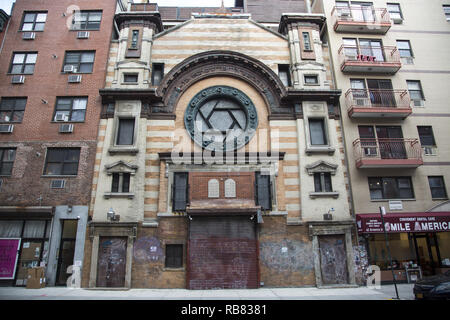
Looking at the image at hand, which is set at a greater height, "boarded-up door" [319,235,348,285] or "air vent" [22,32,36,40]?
"air vent" [22,32,36,40]

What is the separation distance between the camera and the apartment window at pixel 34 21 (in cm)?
2056

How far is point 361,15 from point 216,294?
907 inches

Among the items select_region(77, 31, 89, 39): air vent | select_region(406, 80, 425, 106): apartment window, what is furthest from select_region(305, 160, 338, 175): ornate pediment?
select_region(77, 31, 89, 39): air vent

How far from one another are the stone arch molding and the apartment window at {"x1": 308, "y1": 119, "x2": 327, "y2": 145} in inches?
86.0

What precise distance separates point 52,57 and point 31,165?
8201 mm

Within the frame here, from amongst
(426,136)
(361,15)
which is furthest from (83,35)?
(426,136)

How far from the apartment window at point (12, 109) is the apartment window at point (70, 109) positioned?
8.14ft

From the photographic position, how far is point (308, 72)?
1945cm

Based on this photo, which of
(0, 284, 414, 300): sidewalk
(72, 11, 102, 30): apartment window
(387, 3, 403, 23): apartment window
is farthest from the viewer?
(387, 3, 403, 23): apartment window

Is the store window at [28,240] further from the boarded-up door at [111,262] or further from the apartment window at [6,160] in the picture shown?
the boarded-up door at [111,262]

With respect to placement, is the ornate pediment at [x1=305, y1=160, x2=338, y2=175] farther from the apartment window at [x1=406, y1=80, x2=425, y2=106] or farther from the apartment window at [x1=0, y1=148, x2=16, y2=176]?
the apartment window at [x1=0, y1=148, x2=16, y2=176]

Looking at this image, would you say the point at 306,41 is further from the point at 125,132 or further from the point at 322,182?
the point at 125,132

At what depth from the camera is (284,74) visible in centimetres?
2027

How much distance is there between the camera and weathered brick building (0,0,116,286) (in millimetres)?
16406
